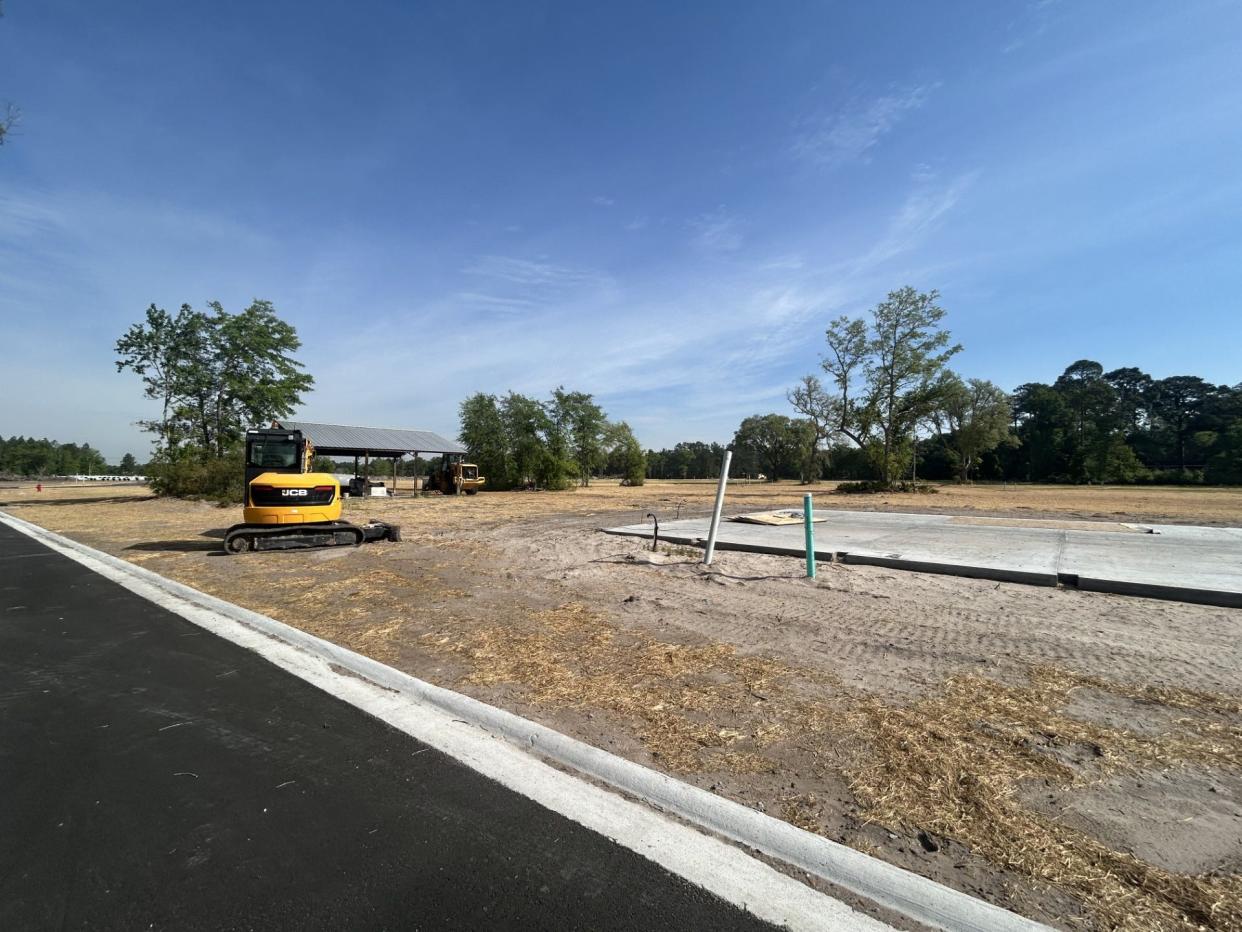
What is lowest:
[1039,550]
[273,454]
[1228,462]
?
[1039,550]

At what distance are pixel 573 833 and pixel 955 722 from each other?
267cm

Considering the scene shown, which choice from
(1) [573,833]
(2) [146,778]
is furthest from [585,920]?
(2) [146,778]

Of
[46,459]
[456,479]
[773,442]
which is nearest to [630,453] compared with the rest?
[456,479]

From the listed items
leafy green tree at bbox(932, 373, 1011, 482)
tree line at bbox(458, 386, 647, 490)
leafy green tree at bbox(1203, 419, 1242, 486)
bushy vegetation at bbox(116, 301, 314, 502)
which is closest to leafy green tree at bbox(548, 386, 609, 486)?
tree line at bbox(458, 386, 647, 490)

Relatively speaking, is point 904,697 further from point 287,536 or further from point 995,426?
point 995,426

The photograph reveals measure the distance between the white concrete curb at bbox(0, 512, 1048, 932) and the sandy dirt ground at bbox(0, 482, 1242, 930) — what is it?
128mm

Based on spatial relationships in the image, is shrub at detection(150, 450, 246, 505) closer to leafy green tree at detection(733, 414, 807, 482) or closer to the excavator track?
the excavator track

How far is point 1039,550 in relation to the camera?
9703 mm

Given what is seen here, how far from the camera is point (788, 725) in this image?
3.57 m

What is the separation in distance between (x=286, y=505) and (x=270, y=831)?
10.6 m

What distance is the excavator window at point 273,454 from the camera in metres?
12.5

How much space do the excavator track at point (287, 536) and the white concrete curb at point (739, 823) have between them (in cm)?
834

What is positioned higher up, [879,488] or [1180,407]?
[1180,407]

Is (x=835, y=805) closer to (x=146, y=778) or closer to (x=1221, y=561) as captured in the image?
(x=146, y=778)
